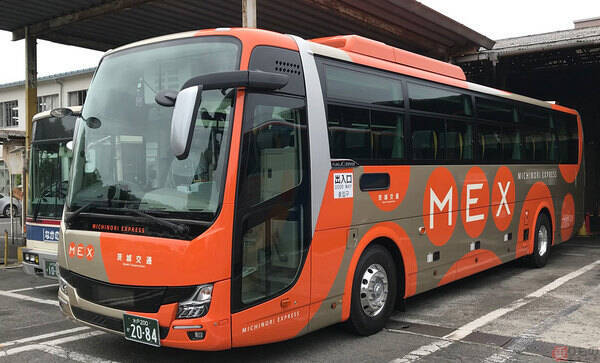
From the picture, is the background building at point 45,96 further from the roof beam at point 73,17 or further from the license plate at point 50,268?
the license plate at point 50,268

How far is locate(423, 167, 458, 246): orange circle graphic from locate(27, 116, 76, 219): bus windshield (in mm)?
5737

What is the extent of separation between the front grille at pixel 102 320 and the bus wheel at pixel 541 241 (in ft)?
26.1

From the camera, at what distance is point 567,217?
40.0 feet

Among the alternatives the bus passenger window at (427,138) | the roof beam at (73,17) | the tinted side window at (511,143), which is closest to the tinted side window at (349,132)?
the bus passenger window at (427,138)

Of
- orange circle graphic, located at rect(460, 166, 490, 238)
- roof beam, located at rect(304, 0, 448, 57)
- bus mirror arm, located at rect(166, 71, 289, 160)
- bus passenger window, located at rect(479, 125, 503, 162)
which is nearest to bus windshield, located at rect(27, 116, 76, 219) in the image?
roof beam, located at rect(304, 0, 448, 57)

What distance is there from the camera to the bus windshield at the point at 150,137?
4.73 metres

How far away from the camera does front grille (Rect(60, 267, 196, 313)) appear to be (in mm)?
4652

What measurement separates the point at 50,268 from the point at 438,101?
617cm

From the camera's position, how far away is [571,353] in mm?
5578

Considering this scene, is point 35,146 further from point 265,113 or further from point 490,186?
point 490,186

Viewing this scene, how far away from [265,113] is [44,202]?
5.89 meters

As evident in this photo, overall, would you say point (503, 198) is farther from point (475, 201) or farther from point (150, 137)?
point (150, 137)

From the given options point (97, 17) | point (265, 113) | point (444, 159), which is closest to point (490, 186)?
point (444, 159)

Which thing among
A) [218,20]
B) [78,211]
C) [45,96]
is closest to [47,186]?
[78,211]
